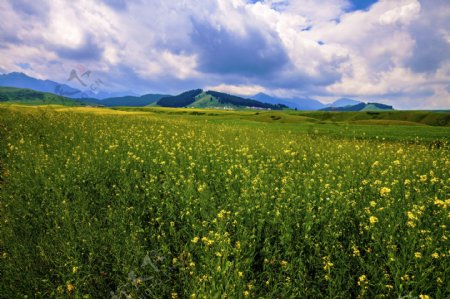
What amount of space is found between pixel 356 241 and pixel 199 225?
2.93 metres

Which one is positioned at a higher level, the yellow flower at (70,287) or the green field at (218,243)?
the green field at (218,243)

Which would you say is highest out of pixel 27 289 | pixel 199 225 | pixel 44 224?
pixel 199 225

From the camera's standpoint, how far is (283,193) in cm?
643

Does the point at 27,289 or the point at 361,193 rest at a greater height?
the point at 361,193

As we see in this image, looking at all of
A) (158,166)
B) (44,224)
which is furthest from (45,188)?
(158,166)

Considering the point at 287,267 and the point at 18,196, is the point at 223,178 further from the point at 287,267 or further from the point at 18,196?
the point at 18,196

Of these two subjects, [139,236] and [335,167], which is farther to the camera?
[335,167]

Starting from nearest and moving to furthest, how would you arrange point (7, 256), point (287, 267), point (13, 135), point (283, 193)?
point (287, 267) < point (7, 256) < point (283, 193) < point (13, 135)

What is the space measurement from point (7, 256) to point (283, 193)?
5.64m

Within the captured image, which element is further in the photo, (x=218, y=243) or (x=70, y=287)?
(x=218, y=243)

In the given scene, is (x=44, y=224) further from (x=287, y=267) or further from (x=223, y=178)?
(x=287, y=267)

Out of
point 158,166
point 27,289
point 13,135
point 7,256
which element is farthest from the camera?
point 13,135

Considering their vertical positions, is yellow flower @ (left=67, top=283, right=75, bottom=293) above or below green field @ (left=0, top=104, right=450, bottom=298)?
below

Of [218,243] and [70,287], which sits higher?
[218,243]
